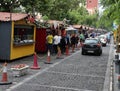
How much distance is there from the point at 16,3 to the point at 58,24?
490 centimetres

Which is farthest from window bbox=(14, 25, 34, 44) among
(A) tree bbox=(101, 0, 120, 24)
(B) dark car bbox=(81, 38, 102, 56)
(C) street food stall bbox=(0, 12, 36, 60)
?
(A) tree bbox=(101, 0, 120, 24)

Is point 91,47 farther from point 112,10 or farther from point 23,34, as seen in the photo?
point 112,10

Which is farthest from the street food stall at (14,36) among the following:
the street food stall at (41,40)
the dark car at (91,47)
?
the dark car at (91,47)

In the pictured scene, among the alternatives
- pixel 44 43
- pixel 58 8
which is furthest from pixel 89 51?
pixel 58 8

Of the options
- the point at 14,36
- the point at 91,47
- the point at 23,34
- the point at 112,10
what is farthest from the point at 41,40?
the point at 112,10

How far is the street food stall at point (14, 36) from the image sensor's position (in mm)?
21203

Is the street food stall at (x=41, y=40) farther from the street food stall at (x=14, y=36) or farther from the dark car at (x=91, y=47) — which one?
the street food stall at (x=14, y=36)

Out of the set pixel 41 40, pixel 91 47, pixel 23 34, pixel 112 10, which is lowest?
pixel 91 47

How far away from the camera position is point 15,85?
12828 millimetres

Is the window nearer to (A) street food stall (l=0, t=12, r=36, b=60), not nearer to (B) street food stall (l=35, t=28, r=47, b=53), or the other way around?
(A) street food stall (l=0, t=12, r=36, b=60)

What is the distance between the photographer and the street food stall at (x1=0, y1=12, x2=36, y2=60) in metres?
21.2

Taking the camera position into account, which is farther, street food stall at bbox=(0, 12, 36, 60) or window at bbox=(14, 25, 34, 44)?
window at bbox=(14, 25, 34, 44)

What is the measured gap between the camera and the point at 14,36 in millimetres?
22234

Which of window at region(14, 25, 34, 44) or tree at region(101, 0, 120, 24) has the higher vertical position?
tree at region(101, 0, 120, 24)
